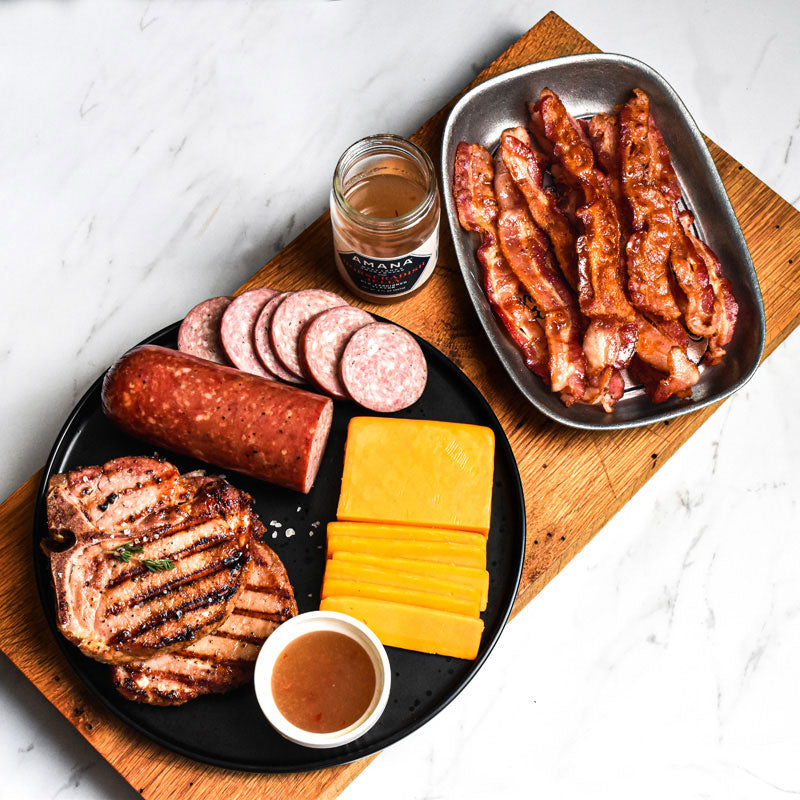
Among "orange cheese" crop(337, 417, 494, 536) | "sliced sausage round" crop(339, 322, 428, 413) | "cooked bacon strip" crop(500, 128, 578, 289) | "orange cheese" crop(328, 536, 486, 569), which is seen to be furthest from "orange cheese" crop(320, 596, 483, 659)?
"cooked bacon strip" crop(500, 128, 578, 289)

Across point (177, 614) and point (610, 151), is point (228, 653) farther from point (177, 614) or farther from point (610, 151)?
point (610, 151)

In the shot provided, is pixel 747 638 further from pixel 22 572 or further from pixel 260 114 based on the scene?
pixel 260 114

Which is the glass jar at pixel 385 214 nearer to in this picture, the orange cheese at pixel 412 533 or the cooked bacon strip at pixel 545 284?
the cooked bacon strip at pixel 545 284

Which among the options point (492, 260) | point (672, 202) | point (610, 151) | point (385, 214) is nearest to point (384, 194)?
point (385, 214)

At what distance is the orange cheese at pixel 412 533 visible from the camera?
2518 millimetres

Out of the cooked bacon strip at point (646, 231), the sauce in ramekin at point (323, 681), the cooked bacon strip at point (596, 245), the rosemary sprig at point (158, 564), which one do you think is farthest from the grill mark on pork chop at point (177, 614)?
the cooked bacon strip at point (646, 231)

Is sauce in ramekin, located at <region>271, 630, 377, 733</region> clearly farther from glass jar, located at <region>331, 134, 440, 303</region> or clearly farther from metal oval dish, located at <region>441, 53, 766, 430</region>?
glass jar, located at <region>331, 134, 440, 303</region>

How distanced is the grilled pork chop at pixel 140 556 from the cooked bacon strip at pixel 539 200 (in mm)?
1381

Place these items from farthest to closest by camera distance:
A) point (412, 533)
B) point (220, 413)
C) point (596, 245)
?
1. point (596, 245)
2. point (412, 533)
3. point (220, 413)

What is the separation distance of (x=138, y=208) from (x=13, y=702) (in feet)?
6.30

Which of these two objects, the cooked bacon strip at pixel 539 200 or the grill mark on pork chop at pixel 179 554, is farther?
the cooked bacon strip at pixel 539 200

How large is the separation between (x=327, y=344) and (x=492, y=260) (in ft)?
2.21

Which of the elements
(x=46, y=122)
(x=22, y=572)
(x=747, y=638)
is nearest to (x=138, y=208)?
(x=46, y=122)

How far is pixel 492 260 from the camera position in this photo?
2848 millimetres
